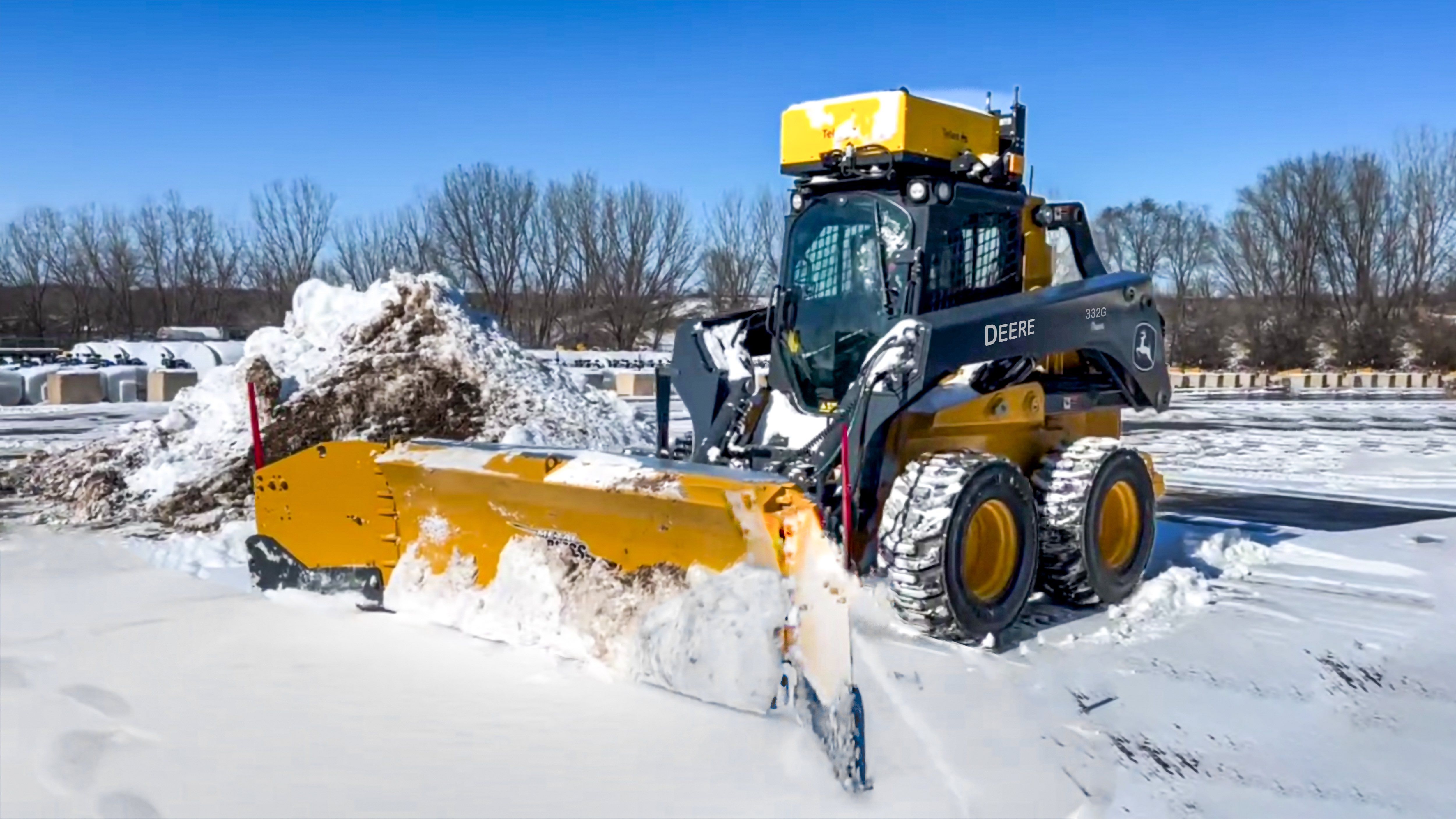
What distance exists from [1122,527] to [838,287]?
2275 mm

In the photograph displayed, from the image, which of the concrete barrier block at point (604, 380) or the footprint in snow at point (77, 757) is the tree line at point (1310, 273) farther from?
the footprint in snow at point (77, 757)

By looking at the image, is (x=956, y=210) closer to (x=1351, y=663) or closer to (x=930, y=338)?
(x=930, y=338)

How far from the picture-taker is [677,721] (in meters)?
4.47

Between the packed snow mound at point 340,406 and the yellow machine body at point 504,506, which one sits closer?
the yellow machine body at point 504,506

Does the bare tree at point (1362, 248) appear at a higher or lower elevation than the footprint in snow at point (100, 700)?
higher

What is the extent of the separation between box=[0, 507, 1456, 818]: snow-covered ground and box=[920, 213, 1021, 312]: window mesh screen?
1.74m

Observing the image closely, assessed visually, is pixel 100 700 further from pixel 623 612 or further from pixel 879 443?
pixel 879 443

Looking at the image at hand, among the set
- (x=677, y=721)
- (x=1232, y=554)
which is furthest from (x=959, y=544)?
(x=1232, y=554)

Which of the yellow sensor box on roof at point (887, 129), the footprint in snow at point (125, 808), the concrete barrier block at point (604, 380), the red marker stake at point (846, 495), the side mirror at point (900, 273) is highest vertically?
the yellow sensor box on roof at point (887, 129)

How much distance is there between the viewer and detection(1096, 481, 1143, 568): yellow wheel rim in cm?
698

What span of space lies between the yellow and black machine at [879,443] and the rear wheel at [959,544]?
0.04ft

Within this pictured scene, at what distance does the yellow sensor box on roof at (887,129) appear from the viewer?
6.31 metres

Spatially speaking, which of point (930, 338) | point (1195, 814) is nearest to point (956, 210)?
point (930, 338)

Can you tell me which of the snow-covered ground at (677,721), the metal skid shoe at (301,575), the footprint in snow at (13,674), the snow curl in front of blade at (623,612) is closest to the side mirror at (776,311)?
the snow-covered ground at (677,721)
